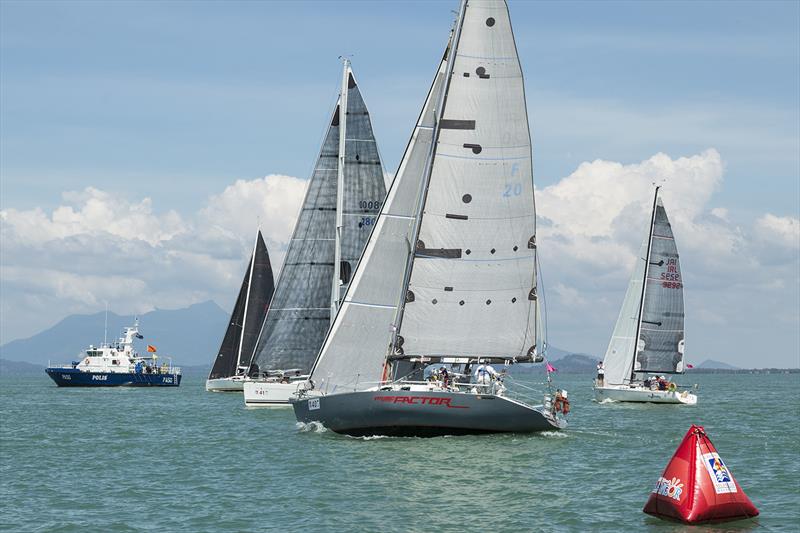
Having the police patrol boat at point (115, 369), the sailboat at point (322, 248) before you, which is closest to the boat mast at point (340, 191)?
the sailboat at point (322, 248)

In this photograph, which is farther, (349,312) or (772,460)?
(349,312)

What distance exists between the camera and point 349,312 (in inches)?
1606

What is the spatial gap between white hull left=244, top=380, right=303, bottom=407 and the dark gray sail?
1143 inches

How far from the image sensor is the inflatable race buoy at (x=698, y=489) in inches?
968

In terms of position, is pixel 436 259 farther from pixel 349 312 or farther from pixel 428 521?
pixel 428 521

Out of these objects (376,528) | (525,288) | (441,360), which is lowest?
(376,528)

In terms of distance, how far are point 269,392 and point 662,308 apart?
3169 centimetres

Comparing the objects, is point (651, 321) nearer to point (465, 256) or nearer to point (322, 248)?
point (322, 248)

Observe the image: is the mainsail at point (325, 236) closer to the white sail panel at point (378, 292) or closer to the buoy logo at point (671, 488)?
the white sail panel at point (378, 292)

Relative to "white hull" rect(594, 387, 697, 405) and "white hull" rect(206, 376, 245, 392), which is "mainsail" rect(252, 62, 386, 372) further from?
"white hull" rect(206, 376, 245, 392)

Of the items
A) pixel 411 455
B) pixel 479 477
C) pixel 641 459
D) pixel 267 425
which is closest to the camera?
pixel 479 477

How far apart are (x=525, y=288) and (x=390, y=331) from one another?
201 inches

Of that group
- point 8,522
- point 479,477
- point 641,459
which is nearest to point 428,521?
point 479,477

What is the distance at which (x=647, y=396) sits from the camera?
75.1 metres
